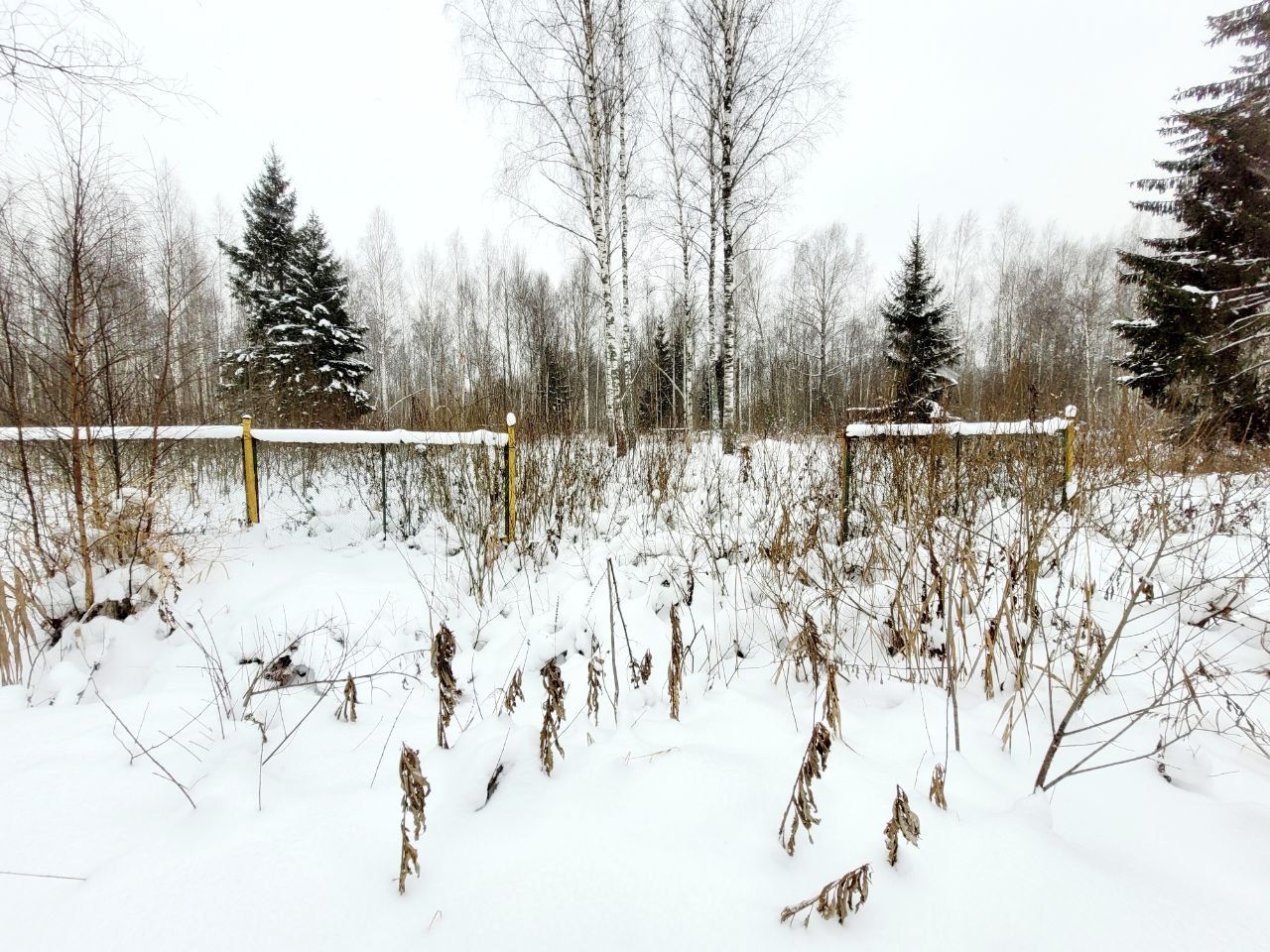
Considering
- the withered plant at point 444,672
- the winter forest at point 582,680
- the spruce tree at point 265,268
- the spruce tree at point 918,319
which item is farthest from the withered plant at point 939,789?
the spruce tree at point 265,268

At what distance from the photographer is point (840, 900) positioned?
90 centimetres

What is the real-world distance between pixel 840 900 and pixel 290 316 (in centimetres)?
1563

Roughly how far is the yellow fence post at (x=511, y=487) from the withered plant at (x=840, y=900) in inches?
132

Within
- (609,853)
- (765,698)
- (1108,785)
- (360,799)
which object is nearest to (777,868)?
(609,853)

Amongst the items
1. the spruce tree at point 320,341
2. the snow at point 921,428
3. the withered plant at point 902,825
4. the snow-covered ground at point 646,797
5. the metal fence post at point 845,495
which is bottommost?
the snow-covered ground at point 646,797

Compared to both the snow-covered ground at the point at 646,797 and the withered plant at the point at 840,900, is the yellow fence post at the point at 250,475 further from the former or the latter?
the withered plant at the point at 840,900

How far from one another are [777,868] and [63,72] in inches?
236

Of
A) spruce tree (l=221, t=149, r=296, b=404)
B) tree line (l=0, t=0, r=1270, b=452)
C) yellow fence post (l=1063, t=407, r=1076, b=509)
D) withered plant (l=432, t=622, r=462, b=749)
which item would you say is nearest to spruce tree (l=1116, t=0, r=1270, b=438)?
tree line (l=0, t=0, r=1270, b=452)

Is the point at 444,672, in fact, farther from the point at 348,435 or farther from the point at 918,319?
the point at 918,319

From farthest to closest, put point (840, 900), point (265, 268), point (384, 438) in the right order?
point (265, 268) → point (384, 438) → point (840, 900)

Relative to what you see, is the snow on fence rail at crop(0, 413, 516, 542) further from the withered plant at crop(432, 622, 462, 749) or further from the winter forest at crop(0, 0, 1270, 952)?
the withered plant at crop(432, 622, 462, 749)

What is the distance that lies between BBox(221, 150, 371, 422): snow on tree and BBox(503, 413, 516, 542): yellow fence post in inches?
Result: 362

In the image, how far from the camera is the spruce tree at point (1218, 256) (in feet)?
22.5

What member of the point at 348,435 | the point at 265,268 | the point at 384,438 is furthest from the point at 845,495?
the point at 265,268
